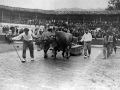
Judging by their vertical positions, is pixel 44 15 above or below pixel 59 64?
above

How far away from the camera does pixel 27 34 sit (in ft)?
28.7

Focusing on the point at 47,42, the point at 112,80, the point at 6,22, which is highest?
the point at 6,22

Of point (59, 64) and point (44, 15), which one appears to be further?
point (44, 15)

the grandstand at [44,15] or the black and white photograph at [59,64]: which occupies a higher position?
the grandstand at [44,15]

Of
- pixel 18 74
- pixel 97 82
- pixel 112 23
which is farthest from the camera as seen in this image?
pixel 112 23

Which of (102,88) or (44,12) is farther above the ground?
(44,12)

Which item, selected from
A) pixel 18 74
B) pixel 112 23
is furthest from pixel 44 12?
pixel 18 74

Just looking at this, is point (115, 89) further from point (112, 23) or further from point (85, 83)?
point (112, 23)

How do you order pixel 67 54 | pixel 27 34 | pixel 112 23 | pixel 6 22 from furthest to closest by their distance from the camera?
pixel 6 22
pixel 112 23
pixel 67 54
pixel 27 34

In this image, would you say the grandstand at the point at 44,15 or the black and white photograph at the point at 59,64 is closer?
the black and white photograph at the point at 59,64

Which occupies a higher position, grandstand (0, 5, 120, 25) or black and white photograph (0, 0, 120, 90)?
grandstand (0, 5, 120, 25)

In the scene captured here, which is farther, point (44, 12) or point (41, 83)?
point (44, 12)

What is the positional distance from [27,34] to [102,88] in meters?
4.85

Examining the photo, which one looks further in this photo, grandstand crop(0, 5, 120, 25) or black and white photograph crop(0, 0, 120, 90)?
grandstand crop(0, 5, 120, 25)
